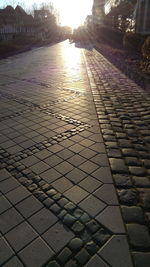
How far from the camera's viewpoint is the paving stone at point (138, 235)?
6.09ft

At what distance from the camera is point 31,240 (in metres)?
1.92

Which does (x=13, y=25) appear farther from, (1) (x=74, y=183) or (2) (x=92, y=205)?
(2) (x=92, y=205)

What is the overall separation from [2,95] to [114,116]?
3929mm

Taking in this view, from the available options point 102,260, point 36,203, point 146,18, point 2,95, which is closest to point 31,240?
point 36,203

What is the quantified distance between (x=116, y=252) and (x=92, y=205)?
579mm

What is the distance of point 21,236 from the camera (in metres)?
1.96

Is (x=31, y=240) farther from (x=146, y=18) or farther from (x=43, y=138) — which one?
(x=146, y=18)

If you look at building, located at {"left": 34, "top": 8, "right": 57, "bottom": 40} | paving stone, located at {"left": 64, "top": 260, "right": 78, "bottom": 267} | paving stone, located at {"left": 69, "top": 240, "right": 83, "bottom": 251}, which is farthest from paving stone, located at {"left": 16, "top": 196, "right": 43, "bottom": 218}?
building, located at {"left": 34, "top": 8, "right": 57, "bottom": 40}

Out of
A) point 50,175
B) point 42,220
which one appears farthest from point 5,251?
point 50,175

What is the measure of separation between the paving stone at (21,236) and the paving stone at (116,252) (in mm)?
692

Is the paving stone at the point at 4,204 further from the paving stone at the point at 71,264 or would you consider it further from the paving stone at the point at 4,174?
the paving stone at the point at 71,264

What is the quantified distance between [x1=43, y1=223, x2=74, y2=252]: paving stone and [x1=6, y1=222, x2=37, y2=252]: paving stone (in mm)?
144

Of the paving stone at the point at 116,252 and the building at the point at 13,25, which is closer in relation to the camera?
the paving stone at the point at 116,252

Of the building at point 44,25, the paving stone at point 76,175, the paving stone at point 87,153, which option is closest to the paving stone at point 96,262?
the paving stone at point 76,175
